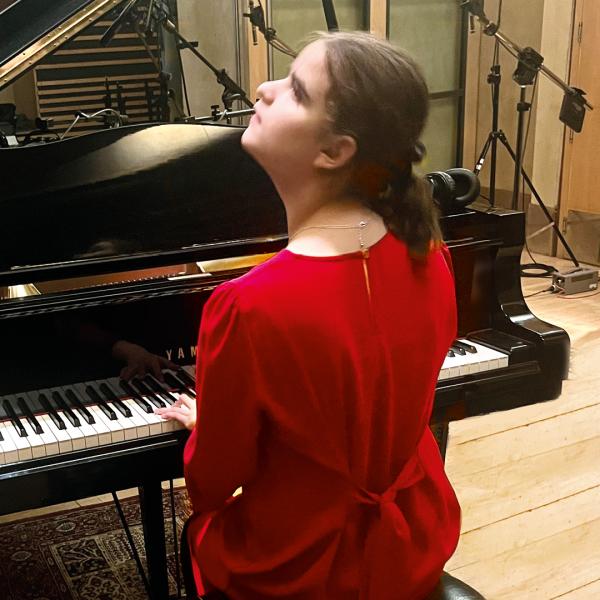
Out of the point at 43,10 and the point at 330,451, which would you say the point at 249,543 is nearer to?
the point at 330,451

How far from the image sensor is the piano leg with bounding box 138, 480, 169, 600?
1.88 metres

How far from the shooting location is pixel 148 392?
1657mm

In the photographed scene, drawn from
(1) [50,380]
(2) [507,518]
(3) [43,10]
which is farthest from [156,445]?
(2) [507,518]

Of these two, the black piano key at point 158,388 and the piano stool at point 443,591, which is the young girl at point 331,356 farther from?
the black piano key at point 158,388

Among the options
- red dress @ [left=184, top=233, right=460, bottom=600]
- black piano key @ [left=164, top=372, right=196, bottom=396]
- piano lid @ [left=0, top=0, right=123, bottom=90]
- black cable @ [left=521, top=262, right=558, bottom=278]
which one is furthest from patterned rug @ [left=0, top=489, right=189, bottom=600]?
black cable @ [left=521, top=262, right=558, bottom=278]

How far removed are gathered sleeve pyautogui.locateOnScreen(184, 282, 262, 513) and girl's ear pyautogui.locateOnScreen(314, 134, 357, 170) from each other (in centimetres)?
20

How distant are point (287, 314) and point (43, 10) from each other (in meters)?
1.26

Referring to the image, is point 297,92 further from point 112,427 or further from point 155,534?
point 155,534

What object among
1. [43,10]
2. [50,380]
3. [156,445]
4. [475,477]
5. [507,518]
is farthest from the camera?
[475,477]

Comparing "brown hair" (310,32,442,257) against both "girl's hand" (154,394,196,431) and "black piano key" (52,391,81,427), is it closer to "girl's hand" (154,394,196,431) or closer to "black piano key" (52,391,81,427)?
"girl's hand" (154,394,196,431)

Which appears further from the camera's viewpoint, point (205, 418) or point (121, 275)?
point (121, 275)

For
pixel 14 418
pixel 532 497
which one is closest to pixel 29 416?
pixel 14 418

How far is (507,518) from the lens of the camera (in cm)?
274

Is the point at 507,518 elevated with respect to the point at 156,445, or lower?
lower
